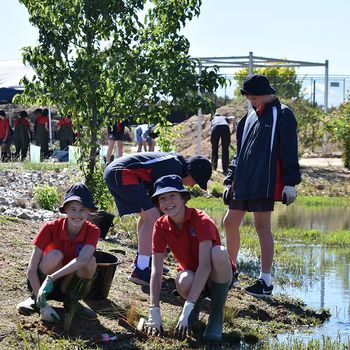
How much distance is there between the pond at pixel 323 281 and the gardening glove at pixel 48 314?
6.21 ft

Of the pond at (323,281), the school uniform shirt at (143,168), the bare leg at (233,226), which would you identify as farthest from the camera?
the bare leg at (233,226)

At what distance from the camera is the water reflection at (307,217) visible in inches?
672

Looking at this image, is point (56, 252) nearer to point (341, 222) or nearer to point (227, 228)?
point (227, 228)

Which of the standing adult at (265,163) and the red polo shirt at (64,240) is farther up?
the standing adult at (265,163)

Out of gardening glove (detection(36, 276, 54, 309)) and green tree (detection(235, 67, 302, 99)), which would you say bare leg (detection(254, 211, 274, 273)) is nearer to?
gardening glove (detection(36, 276, 54, 309))

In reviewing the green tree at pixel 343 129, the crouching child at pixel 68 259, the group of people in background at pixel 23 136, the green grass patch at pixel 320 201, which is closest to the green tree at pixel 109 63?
the crouching child at pixel 68 259

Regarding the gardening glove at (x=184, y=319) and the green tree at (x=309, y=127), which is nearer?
the gardening glove at (x=184, y=319)

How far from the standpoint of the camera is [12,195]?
15.3 metres

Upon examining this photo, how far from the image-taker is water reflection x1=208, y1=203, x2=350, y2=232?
17062mm

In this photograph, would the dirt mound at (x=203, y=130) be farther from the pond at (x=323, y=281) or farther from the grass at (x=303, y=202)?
the pond at (x=323, y=281)

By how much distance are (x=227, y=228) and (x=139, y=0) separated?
4.15 m

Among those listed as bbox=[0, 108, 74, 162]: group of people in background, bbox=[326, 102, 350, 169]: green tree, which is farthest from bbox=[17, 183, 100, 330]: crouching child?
bbox=[0, 108, 74, 162]: group of people in background

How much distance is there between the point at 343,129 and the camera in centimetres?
2773

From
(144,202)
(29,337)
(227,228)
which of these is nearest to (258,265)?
(227,228)
